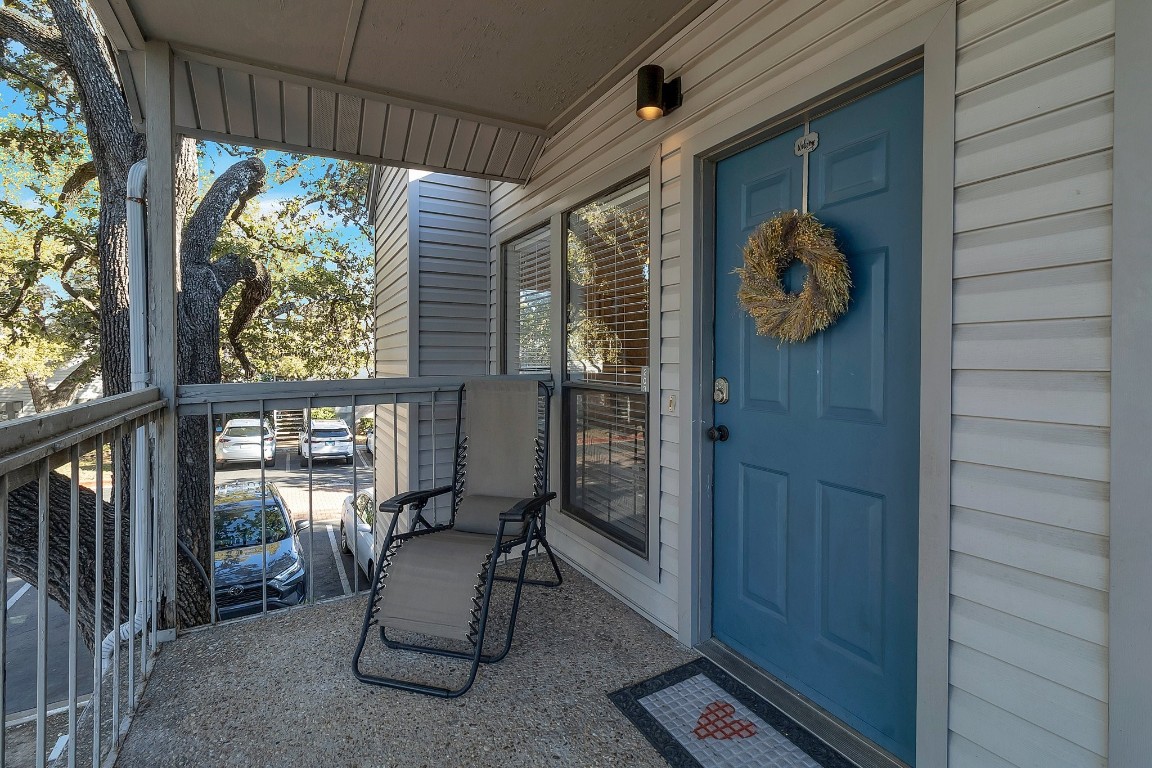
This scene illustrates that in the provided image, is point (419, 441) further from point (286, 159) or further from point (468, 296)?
point (286, 159)

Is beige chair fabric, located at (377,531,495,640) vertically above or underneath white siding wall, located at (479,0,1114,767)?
underneath

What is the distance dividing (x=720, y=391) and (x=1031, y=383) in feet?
3.56

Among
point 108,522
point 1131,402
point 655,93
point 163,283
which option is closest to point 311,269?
point 108,522

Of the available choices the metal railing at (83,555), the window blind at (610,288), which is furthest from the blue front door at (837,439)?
the metal railing at (83,555)

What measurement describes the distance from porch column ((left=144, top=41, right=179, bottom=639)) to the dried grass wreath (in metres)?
2.41

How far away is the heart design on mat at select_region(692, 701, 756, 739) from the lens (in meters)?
1.76

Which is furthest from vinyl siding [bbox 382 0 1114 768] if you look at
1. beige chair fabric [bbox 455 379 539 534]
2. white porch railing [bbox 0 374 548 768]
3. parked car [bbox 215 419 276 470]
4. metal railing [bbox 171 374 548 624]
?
parked car [bbox 215 419 276 470]

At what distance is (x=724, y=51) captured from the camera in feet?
6.89

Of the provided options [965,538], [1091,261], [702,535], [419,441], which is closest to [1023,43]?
[1091,261]

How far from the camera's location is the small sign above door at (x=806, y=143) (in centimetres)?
184

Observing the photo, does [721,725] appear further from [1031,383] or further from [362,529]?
[362,529]

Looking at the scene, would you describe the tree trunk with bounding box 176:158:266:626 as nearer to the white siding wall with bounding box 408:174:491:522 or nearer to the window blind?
the white siding wall with bounding box 408:174:491:522

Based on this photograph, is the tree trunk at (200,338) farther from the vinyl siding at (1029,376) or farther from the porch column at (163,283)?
the vinyl siding at (1029,376)

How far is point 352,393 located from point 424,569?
109 centimetres
